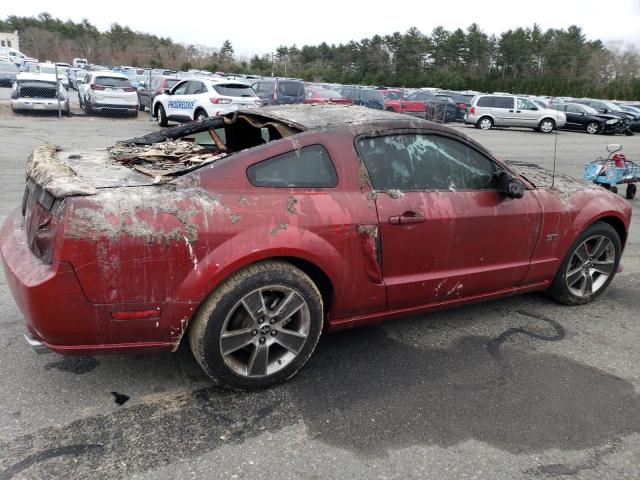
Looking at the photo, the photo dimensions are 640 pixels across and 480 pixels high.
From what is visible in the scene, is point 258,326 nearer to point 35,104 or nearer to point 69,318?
point 69,318

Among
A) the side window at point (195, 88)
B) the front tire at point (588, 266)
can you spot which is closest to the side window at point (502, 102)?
the side window at point (195, 88)

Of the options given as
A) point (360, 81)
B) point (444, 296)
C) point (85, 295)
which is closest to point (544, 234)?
point (444, 296)

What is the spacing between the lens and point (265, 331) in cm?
296

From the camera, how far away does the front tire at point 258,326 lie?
280 centimetres

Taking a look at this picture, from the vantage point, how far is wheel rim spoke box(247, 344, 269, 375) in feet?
9.73

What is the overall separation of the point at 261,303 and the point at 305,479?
0.92 m

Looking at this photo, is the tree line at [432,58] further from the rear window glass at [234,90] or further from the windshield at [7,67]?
the rear window glass at [234,90]

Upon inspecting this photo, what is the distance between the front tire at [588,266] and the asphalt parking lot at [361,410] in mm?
431

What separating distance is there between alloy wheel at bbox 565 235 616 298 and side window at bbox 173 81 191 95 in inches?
599

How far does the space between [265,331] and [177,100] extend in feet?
52.1

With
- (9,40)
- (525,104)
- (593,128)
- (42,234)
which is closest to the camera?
(42,234)

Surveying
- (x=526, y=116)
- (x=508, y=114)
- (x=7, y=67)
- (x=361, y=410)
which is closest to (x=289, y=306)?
(x=361, y=410)

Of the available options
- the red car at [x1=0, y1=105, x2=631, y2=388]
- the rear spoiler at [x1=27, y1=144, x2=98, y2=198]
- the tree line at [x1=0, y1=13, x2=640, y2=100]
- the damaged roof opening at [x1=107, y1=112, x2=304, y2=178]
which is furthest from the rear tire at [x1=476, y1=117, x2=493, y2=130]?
the tree line at [x1=0, y1=13, x2=640, y2=100]

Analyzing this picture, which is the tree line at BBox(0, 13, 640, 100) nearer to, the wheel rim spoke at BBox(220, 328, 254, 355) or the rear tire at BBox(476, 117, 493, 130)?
the rear tire at BBox(476, 117, 493, 130)
